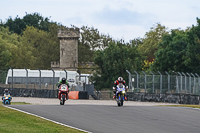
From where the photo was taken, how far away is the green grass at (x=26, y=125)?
16109 millimetres

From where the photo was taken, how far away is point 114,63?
84562 millimetres

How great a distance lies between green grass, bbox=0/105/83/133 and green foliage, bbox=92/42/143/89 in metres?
62.3

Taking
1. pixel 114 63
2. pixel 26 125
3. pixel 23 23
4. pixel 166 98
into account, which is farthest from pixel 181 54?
pixel 23 23

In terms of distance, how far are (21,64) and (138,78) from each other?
8221cm

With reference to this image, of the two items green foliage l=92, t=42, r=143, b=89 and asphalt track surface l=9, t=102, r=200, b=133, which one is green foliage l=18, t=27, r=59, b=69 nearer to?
green foliage l=92, t=42, r=143, b=89

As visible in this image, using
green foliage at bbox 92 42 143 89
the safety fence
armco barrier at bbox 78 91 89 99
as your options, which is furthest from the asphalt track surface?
green foliage at bbox 92 42 143 89

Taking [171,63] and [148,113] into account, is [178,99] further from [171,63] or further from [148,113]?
[171,63]

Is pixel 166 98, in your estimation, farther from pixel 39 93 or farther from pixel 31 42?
pixel 31 42

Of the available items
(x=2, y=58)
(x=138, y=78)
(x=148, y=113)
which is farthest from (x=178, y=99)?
(x=2, y=58)

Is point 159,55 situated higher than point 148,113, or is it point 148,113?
point 159,55

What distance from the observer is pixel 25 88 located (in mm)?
53219

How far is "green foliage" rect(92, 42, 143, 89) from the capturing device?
8362cm

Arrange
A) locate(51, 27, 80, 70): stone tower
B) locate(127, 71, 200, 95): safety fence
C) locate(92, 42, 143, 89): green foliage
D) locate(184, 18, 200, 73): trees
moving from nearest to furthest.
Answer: locate(127, 71, 200, 95): safety fence < locate(184, 18, 200, 73): trees < locate(92, 42, 143, 89): green foliage < locate(51, 27, 80, 70): stone tower

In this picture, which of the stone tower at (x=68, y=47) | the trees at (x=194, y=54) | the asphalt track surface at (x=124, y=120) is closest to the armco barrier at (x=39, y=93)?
the trees at (x=194, y=54)
